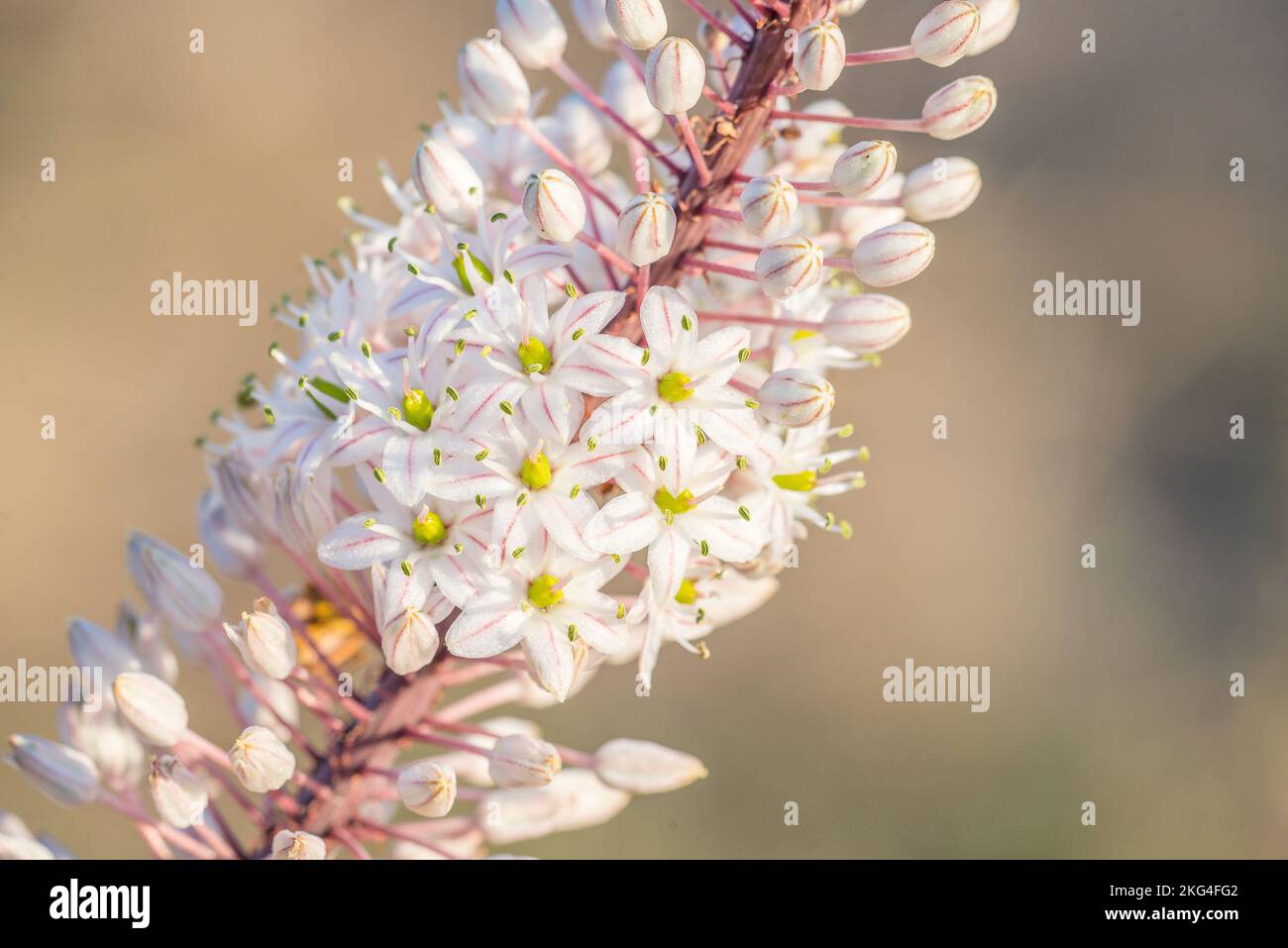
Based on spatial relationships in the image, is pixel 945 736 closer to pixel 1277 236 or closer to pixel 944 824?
pixel 944 824

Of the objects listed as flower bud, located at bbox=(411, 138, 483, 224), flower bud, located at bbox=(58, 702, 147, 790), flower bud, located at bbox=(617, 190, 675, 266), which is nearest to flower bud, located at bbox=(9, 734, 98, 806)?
flower bud, located at bbox=(58, 702, 147, 790)

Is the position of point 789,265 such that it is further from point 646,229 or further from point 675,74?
point 675,74

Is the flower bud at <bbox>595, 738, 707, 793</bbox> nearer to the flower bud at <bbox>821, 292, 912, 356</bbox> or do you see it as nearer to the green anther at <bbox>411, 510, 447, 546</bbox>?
the green anther at <bbox>411, 510, 447, 546</bbox>

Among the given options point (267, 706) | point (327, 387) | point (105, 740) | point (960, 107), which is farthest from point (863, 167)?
point (105, 740)

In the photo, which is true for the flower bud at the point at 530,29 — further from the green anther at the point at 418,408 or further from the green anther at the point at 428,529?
the green anther at the point at 428,529

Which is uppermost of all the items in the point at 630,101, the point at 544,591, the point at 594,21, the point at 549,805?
the point at 594,21

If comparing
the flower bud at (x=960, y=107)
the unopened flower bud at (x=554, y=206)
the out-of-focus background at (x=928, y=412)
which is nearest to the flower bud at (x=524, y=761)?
the unopened flower bud at (x=554, y=206)
